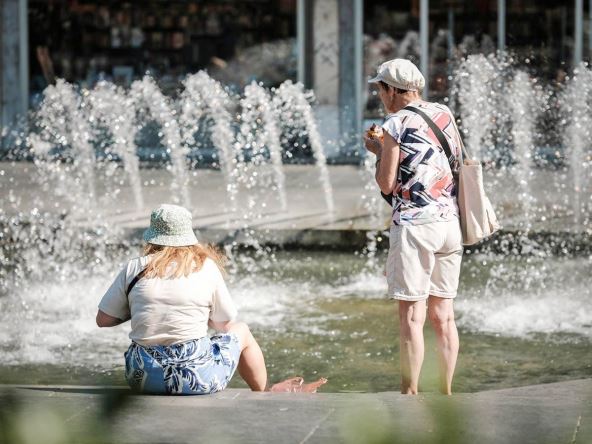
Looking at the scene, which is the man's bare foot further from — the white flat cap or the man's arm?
the white flat cap

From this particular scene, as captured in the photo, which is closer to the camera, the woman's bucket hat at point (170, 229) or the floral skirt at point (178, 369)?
the floral skirt at point (178, 369)

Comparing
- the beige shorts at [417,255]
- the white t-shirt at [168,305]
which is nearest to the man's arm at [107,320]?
the white t-shirt at [168,305]

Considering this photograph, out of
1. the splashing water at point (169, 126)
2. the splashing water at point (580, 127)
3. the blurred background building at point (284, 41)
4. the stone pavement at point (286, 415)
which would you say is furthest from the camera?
the blurred background building at point (284, 41)

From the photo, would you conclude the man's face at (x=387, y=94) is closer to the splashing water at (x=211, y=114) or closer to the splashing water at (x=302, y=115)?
the splashing water at (x=302, y=115)

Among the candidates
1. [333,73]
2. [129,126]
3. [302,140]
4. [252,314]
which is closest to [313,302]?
[252,314]

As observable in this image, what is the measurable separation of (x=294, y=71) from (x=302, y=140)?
6.25 feet

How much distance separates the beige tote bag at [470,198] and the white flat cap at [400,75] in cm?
11

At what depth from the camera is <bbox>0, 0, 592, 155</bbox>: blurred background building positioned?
1900 cm

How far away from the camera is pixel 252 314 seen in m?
9.09

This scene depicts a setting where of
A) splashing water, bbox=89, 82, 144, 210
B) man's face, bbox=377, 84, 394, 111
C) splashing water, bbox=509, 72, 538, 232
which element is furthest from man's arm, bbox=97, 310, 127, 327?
splashing water, bbox=89, 82, 144, 210

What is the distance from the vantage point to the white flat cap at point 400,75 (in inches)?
234

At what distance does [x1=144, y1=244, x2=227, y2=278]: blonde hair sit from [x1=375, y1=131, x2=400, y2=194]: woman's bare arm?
85cm

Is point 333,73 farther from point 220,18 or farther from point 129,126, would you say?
point 129,126

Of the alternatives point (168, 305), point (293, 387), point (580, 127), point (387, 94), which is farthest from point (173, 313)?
point (580, 127)
